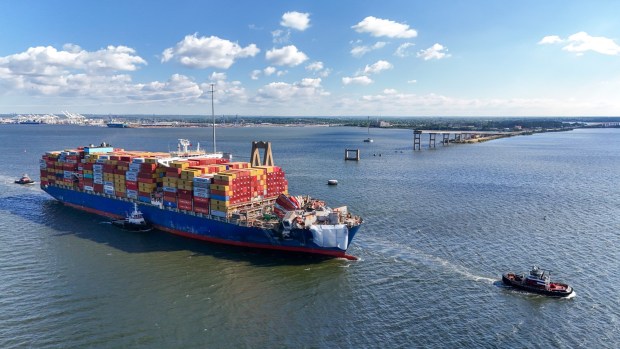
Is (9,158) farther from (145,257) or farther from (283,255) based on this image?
(283,255)

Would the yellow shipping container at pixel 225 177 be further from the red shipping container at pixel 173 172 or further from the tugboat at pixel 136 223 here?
the tugboat at pixel 136 223

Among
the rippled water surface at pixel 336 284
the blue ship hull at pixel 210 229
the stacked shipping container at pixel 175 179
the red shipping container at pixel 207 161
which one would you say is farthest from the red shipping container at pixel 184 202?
the red shipping container at pixel 207 161

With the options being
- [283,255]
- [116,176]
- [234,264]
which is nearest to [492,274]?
[283,255]

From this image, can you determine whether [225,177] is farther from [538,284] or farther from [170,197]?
[538,284]

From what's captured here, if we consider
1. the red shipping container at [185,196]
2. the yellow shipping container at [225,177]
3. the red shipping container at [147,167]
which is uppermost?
the red shipping container at [147,167]

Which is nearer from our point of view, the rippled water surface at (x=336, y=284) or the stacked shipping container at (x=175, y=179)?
the rippled water surface at (x=336, y=284)

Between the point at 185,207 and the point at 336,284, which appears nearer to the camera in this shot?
the point at 336,284

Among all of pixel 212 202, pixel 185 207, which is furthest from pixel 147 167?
pixel 212 202

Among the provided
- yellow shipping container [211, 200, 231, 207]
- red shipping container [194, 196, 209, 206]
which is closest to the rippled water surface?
red shipping container [194, 196, 209, 206]
